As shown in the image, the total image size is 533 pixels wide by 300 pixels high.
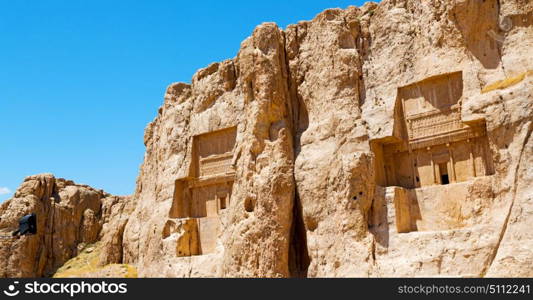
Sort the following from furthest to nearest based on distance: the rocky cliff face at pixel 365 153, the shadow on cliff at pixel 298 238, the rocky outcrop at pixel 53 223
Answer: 1. the rocky outcrop at pixel 53 223
2. the shadow on cliff at pixel 298 238
3. the rocky cliff face at pixel 365 153

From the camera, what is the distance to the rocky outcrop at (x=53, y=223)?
3681cm

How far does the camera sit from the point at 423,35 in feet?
73.5

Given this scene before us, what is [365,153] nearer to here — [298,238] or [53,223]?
[298,238]

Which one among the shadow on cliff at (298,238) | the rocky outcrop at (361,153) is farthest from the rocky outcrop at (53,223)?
the shadow on cliff at (298,238)

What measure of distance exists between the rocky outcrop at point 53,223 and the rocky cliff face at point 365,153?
10712 millimetres

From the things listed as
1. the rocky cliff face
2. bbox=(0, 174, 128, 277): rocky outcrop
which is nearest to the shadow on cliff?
the rocky cliff face

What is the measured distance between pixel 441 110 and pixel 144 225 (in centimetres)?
1611

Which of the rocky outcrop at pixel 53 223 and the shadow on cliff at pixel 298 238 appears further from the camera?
the rocky outcrop at pixel 53 223

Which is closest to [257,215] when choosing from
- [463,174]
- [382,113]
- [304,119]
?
[304,119]

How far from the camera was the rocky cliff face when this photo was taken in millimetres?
19516

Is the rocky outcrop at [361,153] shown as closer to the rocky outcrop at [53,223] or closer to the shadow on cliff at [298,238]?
the shadow on cliff at [298,238]

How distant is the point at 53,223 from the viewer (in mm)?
38844

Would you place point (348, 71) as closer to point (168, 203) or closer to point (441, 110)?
point (441, 110)

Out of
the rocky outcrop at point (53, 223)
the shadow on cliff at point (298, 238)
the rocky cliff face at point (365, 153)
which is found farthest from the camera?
the rocky outcrop at point (53, 223)
